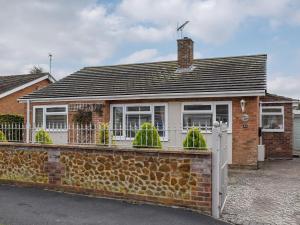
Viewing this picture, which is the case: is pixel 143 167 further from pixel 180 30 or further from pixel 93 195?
pixel 180 30

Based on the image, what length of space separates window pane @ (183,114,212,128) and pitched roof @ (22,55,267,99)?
3.41 feet

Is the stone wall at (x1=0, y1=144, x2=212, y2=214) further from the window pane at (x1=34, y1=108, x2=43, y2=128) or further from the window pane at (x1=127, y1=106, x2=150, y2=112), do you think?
the window pane at (x1=34, y1=108, x2=43, y2=128)

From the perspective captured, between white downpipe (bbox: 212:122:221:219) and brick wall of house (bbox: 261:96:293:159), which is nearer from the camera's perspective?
white downpipe (bbox: 212:122:221:219)

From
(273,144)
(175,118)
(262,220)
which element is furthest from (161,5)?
(273,144)

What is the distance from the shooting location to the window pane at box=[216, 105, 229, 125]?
13.8 metres

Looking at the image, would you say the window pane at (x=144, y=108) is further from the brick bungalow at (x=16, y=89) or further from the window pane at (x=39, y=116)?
the brick bungalow at (x=16, y=89)

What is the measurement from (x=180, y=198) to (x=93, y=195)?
2256mm

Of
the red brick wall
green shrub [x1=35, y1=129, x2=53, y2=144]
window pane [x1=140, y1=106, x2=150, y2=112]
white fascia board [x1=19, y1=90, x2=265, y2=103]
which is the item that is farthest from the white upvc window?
green shrub [x1=35, y1=129, x2=53, y2=144]

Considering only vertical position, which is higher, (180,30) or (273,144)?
(180,30)

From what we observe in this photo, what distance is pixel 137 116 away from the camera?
1542 cm

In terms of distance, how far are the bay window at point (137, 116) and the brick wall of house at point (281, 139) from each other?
20.1ft

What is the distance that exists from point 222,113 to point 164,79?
3.64 metres

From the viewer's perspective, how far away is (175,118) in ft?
47.6

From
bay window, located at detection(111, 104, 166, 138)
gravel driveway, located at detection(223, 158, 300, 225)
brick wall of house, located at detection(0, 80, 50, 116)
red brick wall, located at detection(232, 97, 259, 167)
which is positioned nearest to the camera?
gravel driveway, located at detection(223, 158, 300, 225)
